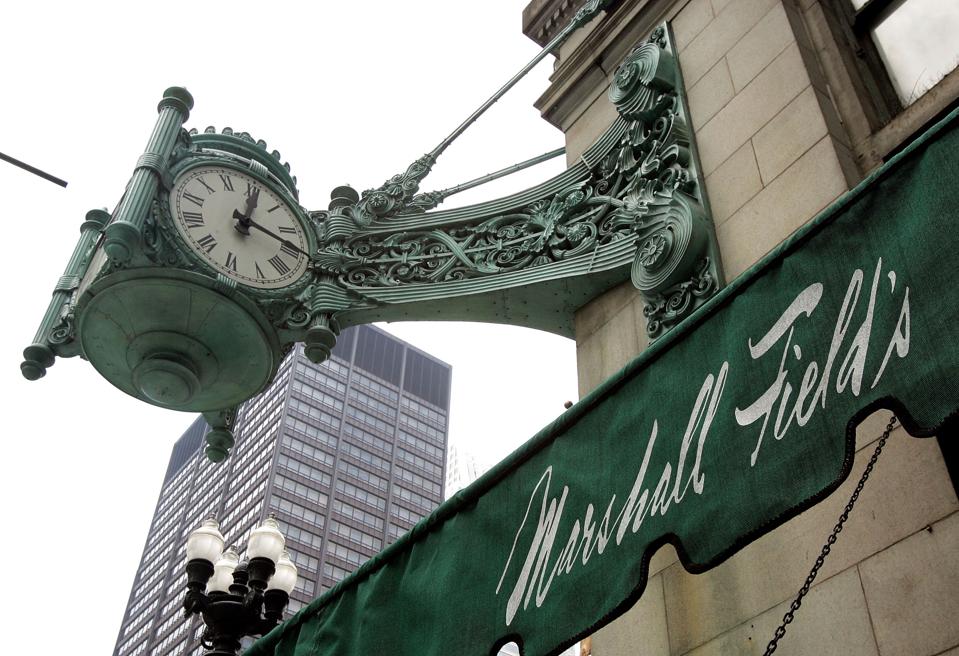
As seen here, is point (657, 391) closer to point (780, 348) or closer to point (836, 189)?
point (780, 348)

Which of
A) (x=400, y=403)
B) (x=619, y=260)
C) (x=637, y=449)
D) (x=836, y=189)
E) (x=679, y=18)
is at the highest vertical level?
(x=400, y=403)

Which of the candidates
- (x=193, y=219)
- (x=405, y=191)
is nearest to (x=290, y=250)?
(x=193, y=219)

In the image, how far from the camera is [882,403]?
2.82m

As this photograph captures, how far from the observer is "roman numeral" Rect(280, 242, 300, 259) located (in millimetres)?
9055

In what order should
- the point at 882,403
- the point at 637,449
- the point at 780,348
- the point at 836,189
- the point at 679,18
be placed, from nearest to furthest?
the point at 882,403 < the point at 780,348 < the point at 637,449 < the point at 836,189 < the point at 679,18

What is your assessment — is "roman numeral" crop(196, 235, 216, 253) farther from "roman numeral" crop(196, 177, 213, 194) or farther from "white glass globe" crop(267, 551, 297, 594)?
"white glass globe" crop(267, 551, 297, 594)

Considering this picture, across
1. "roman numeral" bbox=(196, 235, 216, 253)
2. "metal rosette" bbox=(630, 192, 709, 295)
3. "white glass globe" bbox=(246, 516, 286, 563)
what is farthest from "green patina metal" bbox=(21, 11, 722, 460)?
"white glass globe" bbox=(246, 516, 286, 563)

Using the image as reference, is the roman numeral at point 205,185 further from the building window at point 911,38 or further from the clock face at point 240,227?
the building window at point 911,38

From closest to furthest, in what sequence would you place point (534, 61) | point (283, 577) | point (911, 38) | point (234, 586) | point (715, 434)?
point (715, 434), point (911, 38), point (534, 61), point (234, 586), point (283, 577)

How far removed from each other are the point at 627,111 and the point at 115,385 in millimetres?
5404

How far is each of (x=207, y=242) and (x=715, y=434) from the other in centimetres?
648

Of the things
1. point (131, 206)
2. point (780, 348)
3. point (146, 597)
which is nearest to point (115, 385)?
point (131, 206)

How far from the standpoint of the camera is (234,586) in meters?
11.0

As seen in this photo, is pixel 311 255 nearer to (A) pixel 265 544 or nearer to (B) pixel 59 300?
(B) pixel 59 300
